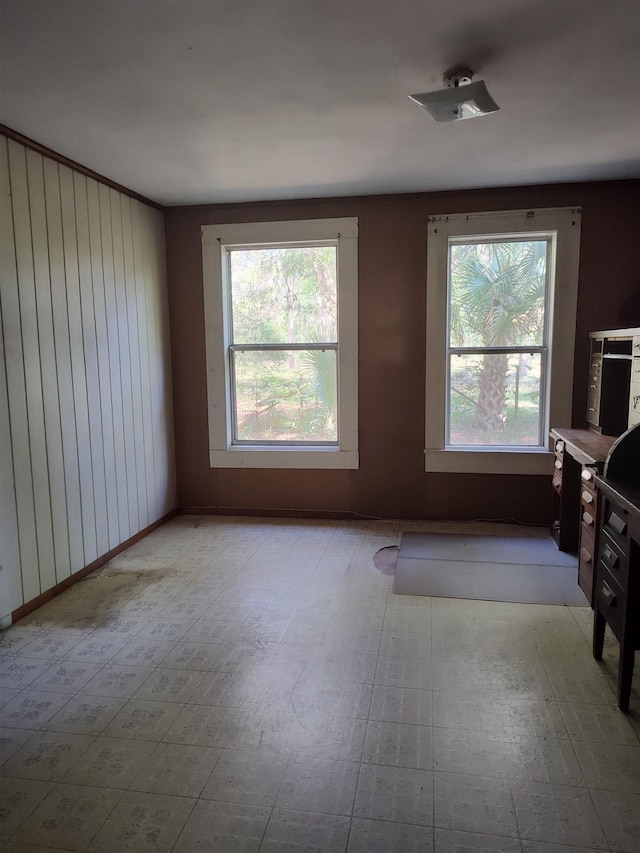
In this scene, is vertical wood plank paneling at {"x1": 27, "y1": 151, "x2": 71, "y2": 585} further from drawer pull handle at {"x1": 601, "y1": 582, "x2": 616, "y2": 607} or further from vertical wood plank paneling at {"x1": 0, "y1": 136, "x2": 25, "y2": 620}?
drawer pull handle at {"x1": 601, "y1": 582, "x2": 616, "y2": 607}

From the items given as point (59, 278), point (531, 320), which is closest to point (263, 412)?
point (59, 278)

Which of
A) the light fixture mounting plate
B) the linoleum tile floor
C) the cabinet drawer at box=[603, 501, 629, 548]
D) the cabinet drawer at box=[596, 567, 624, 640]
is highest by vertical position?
the light fixture mounting plate

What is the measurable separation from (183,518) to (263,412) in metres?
1.11

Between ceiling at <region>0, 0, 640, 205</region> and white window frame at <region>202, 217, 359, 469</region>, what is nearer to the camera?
ceiling at <region>0, 0, 640, 205</region>

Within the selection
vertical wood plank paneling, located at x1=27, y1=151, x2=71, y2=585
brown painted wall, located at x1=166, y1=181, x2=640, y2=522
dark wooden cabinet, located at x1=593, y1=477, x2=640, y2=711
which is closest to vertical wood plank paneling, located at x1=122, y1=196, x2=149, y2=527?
brown painted wall, located at x1=166, y1=181, x2=640, y2=522

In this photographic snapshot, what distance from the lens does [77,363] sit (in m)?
3.25

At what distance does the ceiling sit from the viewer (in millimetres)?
1851

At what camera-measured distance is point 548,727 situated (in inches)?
77.2

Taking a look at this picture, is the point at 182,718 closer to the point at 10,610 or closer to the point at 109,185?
the point at 10,610

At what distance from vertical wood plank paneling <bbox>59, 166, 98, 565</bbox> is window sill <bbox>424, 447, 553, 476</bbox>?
A: 2.42 m

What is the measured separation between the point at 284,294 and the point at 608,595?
10.2ft

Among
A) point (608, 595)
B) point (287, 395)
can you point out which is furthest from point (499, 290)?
point (608, 595)

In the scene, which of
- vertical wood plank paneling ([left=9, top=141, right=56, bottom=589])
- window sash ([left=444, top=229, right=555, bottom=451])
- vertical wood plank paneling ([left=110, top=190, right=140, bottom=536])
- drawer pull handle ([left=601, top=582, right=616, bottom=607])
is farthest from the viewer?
window sash ([left=444, top=229, right=555, bottom=451])

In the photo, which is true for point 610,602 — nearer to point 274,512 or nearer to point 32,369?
point 274,512
